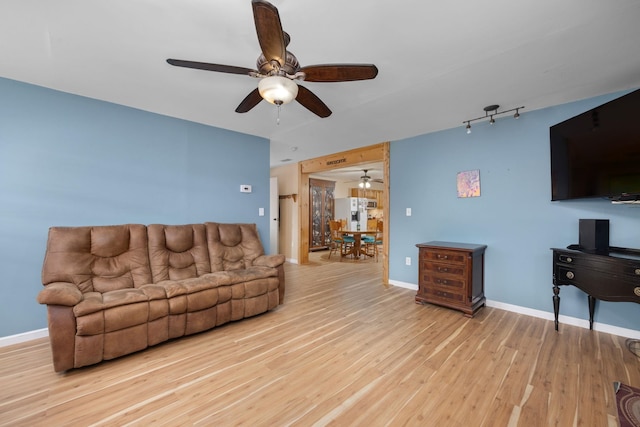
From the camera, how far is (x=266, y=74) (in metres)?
1.74

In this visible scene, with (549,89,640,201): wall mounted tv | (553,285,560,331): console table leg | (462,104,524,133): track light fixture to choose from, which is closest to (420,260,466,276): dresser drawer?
(553,285,560,331): console table leg

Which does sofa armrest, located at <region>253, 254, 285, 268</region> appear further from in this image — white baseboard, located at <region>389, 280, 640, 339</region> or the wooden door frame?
white baseboard, located at <region>389, 280, 640, 339</region>

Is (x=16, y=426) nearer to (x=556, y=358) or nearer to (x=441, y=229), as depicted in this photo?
(x=556, y=358)

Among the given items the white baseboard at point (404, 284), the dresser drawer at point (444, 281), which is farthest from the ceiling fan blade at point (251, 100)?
the white baseboard at point (404, 284)

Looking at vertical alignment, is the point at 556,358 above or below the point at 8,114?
below

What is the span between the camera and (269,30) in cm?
134

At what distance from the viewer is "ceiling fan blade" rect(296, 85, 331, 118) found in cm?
198

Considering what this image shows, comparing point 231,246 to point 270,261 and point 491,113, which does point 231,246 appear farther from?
point 491,113

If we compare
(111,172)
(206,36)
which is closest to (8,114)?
(111,172)

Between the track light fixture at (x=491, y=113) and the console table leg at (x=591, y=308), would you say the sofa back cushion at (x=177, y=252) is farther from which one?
the console table leg at (x=591, y=308)

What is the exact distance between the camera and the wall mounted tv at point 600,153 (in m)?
2.08

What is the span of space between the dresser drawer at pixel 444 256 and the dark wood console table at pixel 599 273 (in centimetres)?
85

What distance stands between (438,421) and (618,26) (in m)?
2.75

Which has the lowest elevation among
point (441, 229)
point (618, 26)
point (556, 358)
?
point (556, 358)
